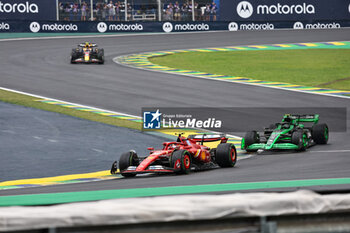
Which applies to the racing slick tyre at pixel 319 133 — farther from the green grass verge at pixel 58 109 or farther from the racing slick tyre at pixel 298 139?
the green grass verge at pixel 58 109

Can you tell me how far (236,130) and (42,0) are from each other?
2731cm

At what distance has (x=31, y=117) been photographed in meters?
22.1

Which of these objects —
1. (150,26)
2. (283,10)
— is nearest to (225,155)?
(150,26)

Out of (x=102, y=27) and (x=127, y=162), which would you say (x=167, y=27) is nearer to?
(x=102, y=27)

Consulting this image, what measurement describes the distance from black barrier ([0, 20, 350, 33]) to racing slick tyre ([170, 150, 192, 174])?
33880 mm

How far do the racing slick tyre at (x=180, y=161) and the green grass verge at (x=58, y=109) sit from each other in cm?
792

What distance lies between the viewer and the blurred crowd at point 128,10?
1738 inches

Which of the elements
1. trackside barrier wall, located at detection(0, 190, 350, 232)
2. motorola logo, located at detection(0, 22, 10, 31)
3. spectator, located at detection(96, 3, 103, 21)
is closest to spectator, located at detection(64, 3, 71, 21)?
spectator, located at detection(96, 3, 103, 21)

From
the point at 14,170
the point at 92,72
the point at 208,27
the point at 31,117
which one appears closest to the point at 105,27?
the point at 208,27

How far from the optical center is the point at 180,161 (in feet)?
42.8

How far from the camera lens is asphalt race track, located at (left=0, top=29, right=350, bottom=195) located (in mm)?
13414

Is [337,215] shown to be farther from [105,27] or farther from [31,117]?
[105,27]

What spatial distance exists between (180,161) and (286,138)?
15.2ft

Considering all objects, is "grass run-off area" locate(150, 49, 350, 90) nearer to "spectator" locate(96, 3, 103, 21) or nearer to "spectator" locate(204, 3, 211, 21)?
"spectator" locate(204, 3, 211, 21)
